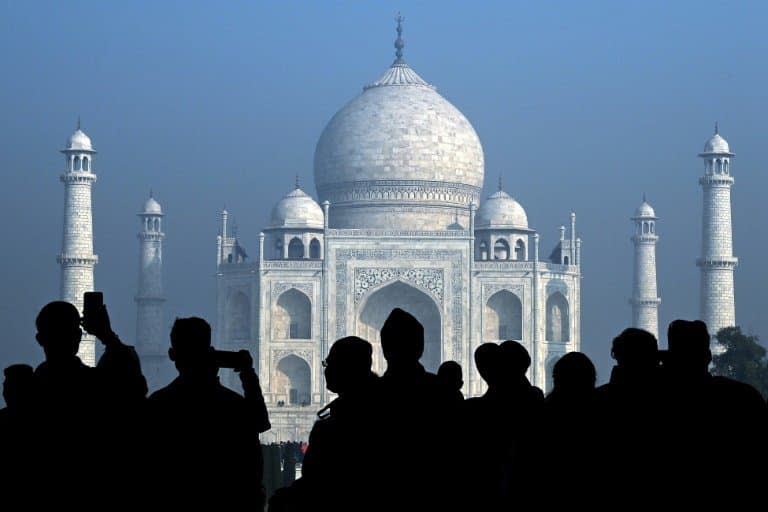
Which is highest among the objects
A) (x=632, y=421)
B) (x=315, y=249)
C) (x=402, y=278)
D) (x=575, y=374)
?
(x=315, y=249)

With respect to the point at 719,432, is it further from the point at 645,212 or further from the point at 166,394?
the point at 645,212

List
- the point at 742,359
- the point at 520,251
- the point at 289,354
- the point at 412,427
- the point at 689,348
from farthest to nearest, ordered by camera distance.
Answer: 1. the point at 520,251
2. the point at 289,354
3. the point at 742,359
4. the point at 689,348
5. the point at 412,427

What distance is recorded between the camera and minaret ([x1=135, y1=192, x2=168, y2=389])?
39.1 meters

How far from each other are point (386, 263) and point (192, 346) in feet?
99.1

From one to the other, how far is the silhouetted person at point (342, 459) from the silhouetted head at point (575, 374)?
104cm

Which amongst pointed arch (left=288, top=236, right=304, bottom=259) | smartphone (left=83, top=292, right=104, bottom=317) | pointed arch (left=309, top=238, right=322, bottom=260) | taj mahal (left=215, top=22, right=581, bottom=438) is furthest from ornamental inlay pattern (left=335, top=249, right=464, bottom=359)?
smartphone (left=83, top=292, right=104, bottom=317)

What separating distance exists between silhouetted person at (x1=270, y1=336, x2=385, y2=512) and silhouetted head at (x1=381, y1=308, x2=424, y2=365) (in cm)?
19

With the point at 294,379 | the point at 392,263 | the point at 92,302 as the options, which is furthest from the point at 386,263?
the point at 92,302

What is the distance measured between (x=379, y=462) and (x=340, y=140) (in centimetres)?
3399

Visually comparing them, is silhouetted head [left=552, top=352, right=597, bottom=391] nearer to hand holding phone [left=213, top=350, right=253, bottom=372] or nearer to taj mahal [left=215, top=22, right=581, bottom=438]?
hand holding phone [left=213, top=350, right=253, bottom=372]

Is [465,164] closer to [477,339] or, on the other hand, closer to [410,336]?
[477,339]

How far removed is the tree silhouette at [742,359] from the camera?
107 feet

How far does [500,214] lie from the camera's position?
37594 millimetres

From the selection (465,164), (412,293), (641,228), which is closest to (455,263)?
(412,293)
